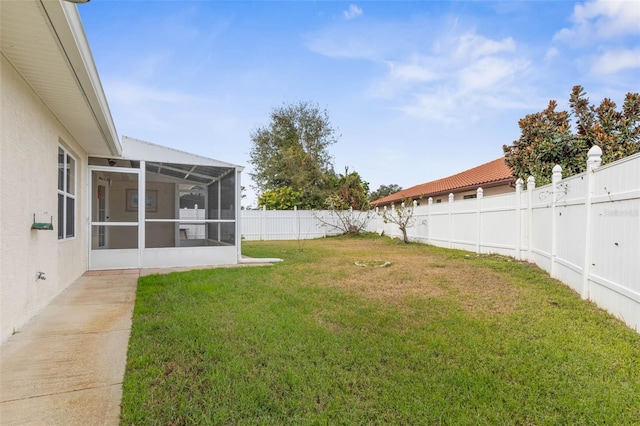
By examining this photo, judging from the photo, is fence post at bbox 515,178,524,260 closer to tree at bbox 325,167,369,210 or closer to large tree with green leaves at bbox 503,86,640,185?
large tree with green leaves at bbox 503,86,640,185

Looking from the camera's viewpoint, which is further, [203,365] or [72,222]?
[72,222]

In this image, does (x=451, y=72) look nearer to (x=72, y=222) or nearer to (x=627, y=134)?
(x=627, y=134)

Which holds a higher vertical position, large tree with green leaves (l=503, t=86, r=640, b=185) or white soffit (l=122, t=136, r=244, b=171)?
large tree with green leaves (l=503, t=86, r=640, b=185)

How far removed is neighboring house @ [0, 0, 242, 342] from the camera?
11.5 feet

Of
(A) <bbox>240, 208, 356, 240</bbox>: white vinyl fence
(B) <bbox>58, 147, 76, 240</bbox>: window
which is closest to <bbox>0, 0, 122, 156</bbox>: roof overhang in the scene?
(B) <bbox>58, 147, 76, 240</bbox>: window

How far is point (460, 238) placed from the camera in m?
11.9

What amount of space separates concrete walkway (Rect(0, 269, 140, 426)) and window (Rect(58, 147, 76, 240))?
1454 mm

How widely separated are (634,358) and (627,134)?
9989mm

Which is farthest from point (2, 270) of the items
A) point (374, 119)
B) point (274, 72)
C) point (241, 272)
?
point (374, 119)

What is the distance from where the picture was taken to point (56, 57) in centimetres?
358

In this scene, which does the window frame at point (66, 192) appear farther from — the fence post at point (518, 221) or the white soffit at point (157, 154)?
the fence post at point (518, 221)

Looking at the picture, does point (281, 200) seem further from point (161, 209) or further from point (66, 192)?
point (66, 192)

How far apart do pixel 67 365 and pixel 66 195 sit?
4.21 meters

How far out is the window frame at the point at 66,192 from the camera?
5855mm
